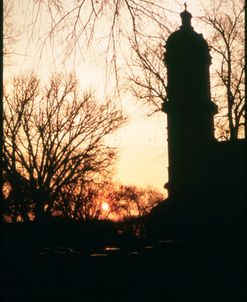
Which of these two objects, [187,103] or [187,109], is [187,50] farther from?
[187,109]

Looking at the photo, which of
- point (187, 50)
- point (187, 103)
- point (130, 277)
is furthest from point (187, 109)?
point (130, 277)

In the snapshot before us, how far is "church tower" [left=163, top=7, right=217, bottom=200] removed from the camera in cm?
2931

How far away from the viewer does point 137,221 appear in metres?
83.6

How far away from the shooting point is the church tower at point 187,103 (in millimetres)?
29312

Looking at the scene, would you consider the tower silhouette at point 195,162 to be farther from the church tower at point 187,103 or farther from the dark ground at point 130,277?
the dark ground at point 130,277

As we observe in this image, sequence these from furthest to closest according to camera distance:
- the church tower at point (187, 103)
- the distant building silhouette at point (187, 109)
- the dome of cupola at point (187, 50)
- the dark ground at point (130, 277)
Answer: the dome of cupola at point (187, 50) < the church tower at point (187, 103) < the distant building silhouette at point (187, 109) < the dark ground at point (130, 277)

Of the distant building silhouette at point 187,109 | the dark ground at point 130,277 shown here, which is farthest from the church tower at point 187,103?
the dark ground at point 130,277

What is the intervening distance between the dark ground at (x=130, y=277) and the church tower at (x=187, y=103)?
51.7ft

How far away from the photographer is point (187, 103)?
29797 millimetres

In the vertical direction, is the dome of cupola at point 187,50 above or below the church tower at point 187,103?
above

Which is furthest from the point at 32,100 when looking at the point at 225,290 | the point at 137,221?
the point at 137,221

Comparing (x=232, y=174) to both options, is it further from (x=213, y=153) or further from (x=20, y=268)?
(x=20, y=268)

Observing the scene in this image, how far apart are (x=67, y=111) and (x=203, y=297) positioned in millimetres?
17820

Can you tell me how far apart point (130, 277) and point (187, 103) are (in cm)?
1925
